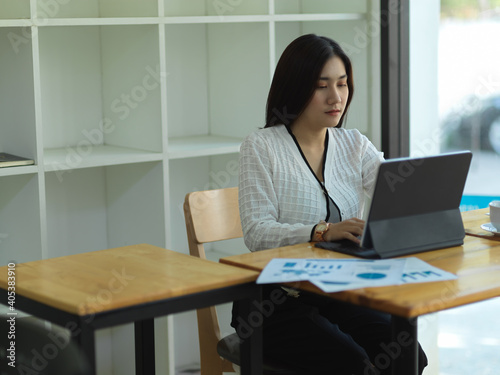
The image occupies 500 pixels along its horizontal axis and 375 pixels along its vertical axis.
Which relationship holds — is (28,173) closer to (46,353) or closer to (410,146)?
(46,353)

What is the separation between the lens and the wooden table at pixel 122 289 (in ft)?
4.66

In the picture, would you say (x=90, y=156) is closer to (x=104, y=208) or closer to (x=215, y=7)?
(x=104, y=208)

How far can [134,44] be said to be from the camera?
2.72 m

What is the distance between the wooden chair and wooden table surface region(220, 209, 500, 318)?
1.20 feet

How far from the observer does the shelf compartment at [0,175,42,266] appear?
245 centimetres

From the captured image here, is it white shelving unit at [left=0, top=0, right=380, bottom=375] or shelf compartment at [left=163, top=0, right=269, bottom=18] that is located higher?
shelf compartment at [left=163, top=0, right=269, bottom=18]

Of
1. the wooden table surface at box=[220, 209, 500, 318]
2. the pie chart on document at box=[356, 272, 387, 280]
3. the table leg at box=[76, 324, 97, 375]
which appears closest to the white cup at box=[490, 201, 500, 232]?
the wooden table surface at box=[220, 209, 500, 318]

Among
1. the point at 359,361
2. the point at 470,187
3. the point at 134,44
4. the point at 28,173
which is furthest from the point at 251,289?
the point at 470,187

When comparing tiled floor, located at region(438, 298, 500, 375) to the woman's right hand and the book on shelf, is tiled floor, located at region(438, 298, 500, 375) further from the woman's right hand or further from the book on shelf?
the book on shelf

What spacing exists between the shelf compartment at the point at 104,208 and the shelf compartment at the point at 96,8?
0.54 m

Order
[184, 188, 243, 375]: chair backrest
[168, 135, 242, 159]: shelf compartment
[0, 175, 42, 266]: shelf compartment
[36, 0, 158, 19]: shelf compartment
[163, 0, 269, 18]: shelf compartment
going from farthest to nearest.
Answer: [163, 0, 269, 18]: shelf compartment < [168, 135, 242, 159]: shelf compartment < [36, 0, 158, 19]: shelf compartment < [0, 175, 42, 266]: shelf compartment < [184, 188, 243, 375]: chair backrest

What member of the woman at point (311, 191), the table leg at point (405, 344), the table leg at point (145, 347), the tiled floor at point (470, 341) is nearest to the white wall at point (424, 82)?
the tiled floor at point (470, 341)

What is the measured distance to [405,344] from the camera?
152cm

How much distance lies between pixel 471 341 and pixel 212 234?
1.83 meters
